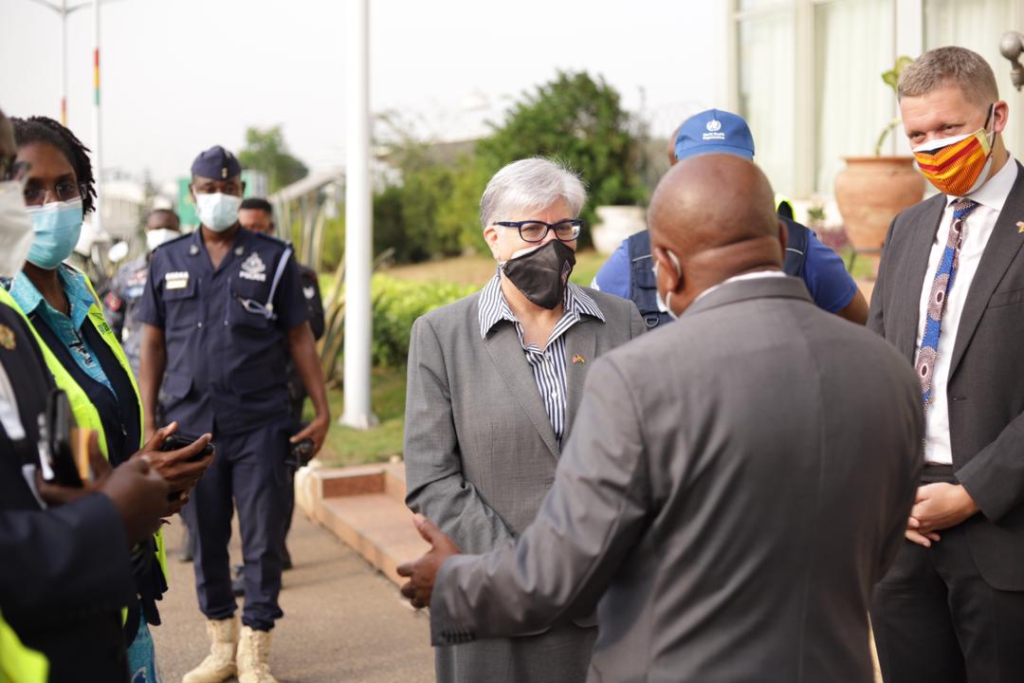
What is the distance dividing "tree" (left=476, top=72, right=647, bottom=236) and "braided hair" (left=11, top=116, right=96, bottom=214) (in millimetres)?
15731

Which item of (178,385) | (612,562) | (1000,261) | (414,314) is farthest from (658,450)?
(414,314)

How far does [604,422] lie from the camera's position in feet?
6.68

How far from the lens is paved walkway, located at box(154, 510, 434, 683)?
17.6 feet

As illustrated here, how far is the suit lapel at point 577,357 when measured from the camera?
3.11 metres

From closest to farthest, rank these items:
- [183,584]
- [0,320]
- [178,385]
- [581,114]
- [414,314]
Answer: [0,320], [178,385], [183,584], [414,314], [581,114]

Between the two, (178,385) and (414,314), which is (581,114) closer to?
(414,314)

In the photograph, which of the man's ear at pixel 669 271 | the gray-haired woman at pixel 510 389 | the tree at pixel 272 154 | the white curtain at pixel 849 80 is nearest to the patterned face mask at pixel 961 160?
the gray-haired woman at pixel 510 389

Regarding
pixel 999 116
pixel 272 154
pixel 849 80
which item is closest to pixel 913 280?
pixel 999 116

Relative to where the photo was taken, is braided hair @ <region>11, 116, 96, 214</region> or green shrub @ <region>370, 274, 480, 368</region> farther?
green shrub @ <region>370, 274, 480, 368</region>

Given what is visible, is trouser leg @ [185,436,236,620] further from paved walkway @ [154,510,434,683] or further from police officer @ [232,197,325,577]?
police officer @ [232,197,325,577]

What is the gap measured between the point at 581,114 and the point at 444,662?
56.2ft

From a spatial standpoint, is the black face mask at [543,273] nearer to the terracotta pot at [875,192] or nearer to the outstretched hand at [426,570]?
the outstretched hand at [426,570]

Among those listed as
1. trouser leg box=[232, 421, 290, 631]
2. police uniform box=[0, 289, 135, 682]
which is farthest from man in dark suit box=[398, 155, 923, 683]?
trouser leg box=[232, 421, 290, 631]

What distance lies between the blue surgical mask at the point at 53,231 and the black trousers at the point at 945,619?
2.50 metres
